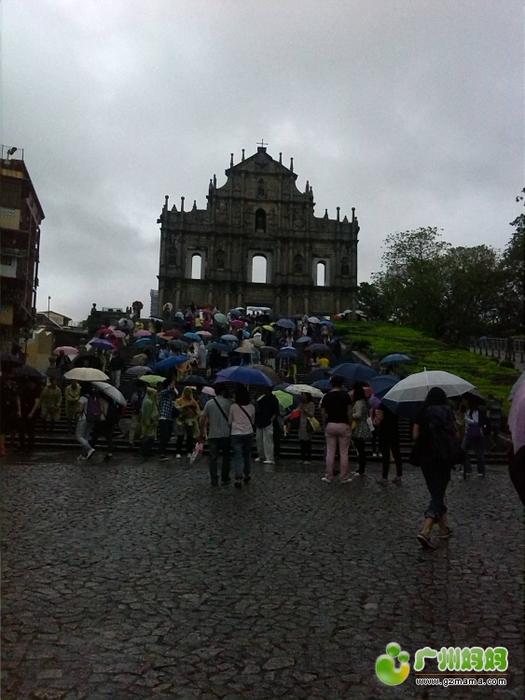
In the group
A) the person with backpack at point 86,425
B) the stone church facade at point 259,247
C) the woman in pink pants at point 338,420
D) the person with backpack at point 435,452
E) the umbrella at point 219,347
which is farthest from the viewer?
the stone church facade at point 259,247

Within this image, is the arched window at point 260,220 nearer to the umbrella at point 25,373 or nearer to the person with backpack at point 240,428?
the umbrella at point 25,373

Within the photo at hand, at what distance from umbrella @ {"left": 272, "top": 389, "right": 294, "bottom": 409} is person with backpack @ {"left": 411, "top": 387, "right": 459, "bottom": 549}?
25.4 feet

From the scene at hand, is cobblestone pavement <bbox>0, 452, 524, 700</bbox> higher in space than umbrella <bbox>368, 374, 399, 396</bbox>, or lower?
lower

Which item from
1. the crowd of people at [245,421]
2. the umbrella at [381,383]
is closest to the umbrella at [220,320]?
the crowd of people at [245,421]

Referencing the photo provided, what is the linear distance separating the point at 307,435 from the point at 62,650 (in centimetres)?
1014

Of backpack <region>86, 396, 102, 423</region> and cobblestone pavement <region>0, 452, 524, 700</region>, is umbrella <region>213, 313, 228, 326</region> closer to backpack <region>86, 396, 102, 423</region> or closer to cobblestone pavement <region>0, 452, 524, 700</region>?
backpack <region>86, 396, 102, 423</region>

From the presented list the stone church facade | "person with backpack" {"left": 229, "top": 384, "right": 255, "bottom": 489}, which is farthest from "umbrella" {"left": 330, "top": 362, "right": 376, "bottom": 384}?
the stone church facade

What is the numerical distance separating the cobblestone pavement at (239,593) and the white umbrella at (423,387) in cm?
155

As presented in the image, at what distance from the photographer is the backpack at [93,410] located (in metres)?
13.1

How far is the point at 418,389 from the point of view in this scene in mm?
9453

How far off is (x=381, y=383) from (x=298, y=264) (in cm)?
4842

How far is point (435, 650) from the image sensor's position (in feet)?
13.3

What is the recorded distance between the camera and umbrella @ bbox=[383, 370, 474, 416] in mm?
9367

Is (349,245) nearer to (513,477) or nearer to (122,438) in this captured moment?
(122,438)
